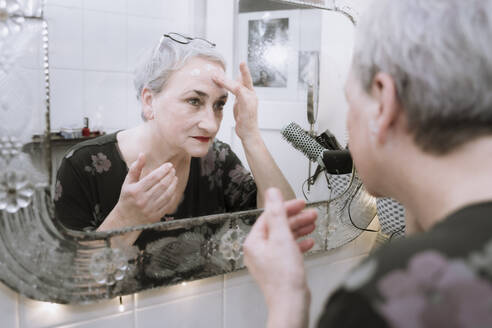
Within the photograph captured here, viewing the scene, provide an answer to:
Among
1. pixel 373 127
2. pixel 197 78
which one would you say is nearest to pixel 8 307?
pixel 197 78

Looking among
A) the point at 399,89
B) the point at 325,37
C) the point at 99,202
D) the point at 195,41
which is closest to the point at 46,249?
the point at 99,202

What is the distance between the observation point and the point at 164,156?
71 centimetres

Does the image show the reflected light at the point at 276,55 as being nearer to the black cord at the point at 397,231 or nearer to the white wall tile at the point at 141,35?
the white wall tile at the point at 141,35

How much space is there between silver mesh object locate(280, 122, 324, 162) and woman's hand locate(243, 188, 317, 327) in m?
0.28

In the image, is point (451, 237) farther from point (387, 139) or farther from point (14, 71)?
point (14, 71)

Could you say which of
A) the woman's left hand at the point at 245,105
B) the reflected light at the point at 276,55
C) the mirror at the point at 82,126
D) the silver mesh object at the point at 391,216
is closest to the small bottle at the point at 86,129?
the mirror at the point at 82,126

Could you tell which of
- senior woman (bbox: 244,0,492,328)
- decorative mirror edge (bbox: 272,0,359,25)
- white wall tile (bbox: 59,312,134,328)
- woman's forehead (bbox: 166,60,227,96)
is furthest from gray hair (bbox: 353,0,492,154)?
white wall tile (bbox: 59,312,134,328)

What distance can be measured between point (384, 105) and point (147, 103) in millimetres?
350

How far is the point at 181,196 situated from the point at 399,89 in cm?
39

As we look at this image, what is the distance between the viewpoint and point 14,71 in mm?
585

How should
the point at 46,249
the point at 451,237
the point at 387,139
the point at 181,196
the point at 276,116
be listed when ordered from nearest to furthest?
the point at 451,237
the point at 387,139
the point at 46,249
the point at 181,196
the point at 276,116

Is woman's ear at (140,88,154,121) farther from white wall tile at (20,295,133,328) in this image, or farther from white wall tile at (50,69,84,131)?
white wall tile at (20,295,133,328)

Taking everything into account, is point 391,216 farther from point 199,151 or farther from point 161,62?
point 161,62

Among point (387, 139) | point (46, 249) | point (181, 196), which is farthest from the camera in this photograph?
point (181, 196)
